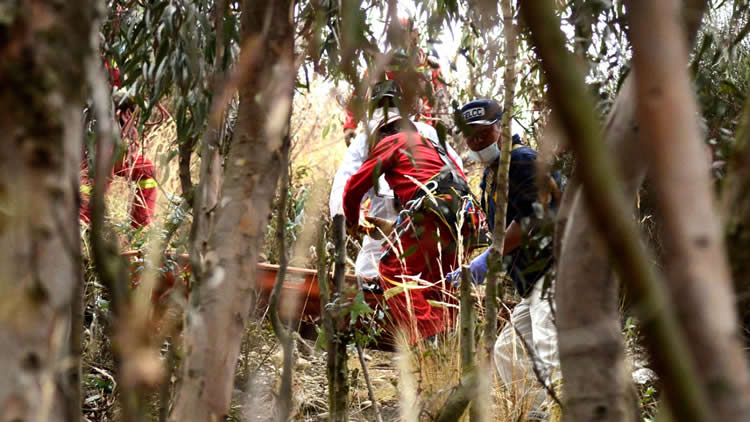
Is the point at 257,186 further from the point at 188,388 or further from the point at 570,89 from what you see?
the point at 570,89

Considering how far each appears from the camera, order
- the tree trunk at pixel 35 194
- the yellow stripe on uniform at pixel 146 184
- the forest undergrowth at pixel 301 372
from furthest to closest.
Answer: the yellow stripe on uniform at pixel 146 184
the forest undergrowth at pixel 301 372
the tree trunk at pixel 35 194

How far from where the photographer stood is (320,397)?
3252mm

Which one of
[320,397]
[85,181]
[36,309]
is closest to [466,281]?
[36,309]

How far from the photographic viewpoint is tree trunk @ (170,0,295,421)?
86 cm

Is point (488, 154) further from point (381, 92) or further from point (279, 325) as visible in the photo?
point (279, 325)

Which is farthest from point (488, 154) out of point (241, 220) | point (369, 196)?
point (241, 220)

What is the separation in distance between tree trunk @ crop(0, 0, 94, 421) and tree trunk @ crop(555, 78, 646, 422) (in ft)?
1.47

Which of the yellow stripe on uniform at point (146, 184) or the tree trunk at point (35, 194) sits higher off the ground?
the yellow stripe on uniform at point (146, 184)

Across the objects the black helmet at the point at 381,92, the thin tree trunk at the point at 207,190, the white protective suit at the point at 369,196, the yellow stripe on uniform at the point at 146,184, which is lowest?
the thin tree trunk at the point at 207,190

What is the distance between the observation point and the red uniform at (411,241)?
2.95m

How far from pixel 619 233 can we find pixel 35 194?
0.40 meters

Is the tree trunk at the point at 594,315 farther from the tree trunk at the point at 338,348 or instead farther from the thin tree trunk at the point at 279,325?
the tree trunk at the point at 338,348

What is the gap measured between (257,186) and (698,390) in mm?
606

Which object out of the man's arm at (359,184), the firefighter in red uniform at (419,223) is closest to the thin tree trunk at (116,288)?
the firefighter in red uniform at (419,223)
